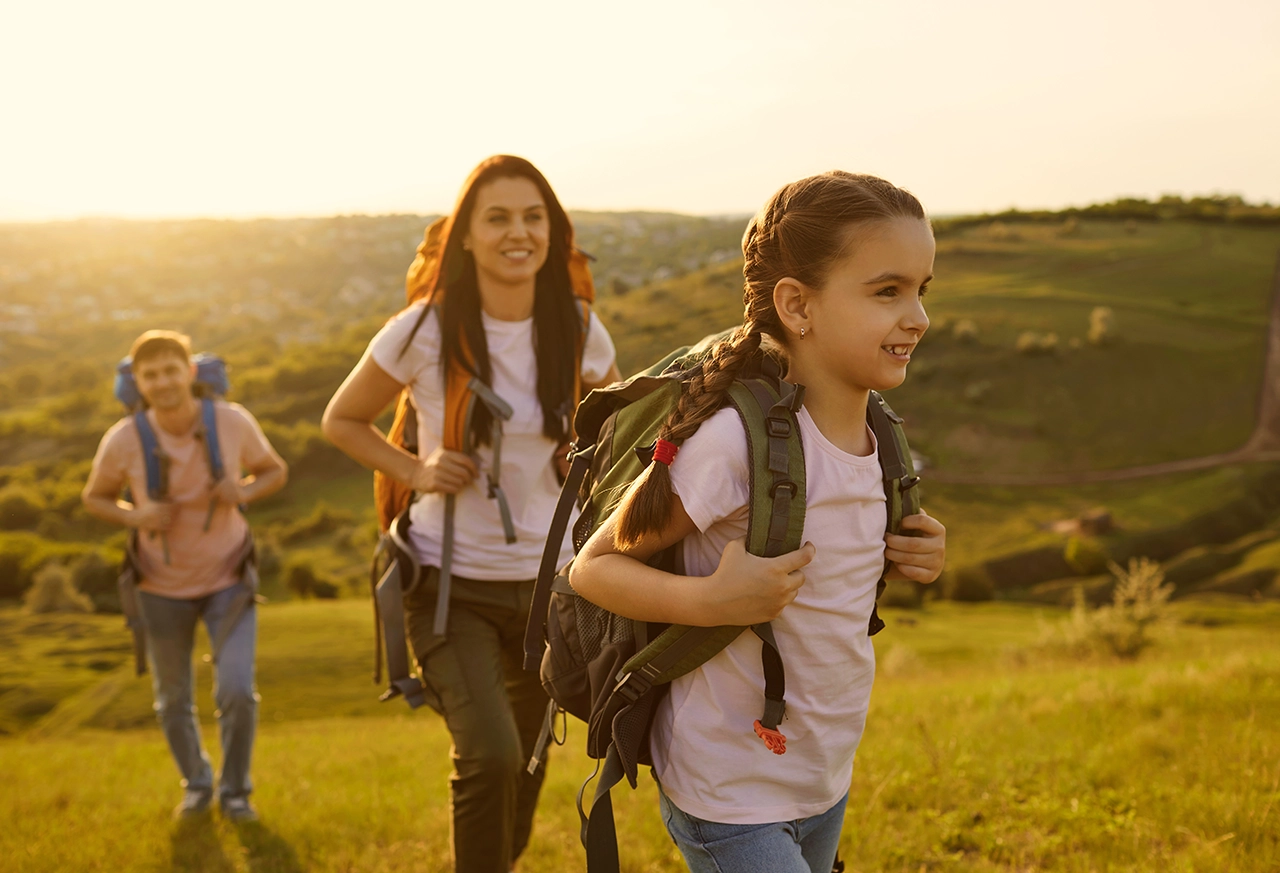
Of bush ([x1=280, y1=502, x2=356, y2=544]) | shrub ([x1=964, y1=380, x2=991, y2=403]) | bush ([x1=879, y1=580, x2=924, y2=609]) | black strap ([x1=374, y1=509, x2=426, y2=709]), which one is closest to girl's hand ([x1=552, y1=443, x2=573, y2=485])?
black strap ([x1=374, y1=509, x2=426, y2=709])

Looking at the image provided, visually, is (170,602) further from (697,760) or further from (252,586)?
(697,760)

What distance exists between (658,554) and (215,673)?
4334 mm

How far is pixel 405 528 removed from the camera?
3688 millimetres

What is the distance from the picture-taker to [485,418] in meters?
3.64

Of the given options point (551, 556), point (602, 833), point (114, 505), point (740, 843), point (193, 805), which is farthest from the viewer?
point (193, 805)

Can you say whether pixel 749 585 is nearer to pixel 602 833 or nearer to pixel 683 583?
pixel 683 583

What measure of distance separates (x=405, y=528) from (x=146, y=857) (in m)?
2.73

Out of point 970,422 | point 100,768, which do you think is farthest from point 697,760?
point 970,422

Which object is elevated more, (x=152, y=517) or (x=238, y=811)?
(x=152, y=517)

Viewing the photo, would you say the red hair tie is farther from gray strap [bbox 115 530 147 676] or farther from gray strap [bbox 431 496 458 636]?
gray strap [bbox 115 530 147 676]

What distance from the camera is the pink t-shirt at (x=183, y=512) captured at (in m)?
5.44

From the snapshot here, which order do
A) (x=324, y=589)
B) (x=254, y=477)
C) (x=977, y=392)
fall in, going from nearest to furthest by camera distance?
(x=254, y=477) < (x=324, y=589) < (x=977, y=392)

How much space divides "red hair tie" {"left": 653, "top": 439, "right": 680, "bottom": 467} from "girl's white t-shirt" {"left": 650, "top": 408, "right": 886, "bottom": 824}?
0.42ft

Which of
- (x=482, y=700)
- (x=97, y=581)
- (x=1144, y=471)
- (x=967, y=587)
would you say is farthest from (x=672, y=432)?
(x=1144, y=471)
